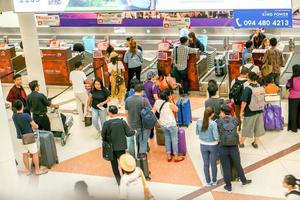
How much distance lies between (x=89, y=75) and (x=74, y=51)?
1128 mm

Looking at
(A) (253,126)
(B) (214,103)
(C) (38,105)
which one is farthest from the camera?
(C) (38,105)

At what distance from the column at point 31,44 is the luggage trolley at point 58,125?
2354 mm

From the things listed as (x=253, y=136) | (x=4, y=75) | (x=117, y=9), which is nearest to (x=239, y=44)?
(x=253, y=136)

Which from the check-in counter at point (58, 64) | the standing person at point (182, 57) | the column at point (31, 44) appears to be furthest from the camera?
the check-in counter at point (58, 64)

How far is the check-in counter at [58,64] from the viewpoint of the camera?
1309 centimetres

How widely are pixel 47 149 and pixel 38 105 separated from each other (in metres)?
0.76

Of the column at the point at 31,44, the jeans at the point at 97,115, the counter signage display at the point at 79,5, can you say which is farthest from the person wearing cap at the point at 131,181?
the column at the point at 31,44

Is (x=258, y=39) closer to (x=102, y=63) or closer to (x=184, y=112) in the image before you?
(x=184, y=112)

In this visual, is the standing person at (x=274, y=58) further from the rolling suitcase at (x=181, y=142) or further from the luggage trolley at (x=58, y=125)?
the luggage trolley at (x=58, y=125)

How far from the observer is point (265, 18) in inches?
278

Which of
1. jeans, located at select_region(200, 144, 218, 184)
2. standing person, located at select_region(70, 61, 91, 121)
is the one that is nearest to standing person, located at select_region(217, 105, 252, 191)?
jeans, located at select_region(200, 144, 218, 184)

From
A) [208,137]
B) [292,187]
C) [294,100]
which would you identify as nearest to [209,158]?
[208,137]

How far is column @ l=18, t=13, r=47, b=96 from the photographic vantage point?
36.2 ft

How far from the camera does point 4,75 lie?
13609 millimetres
